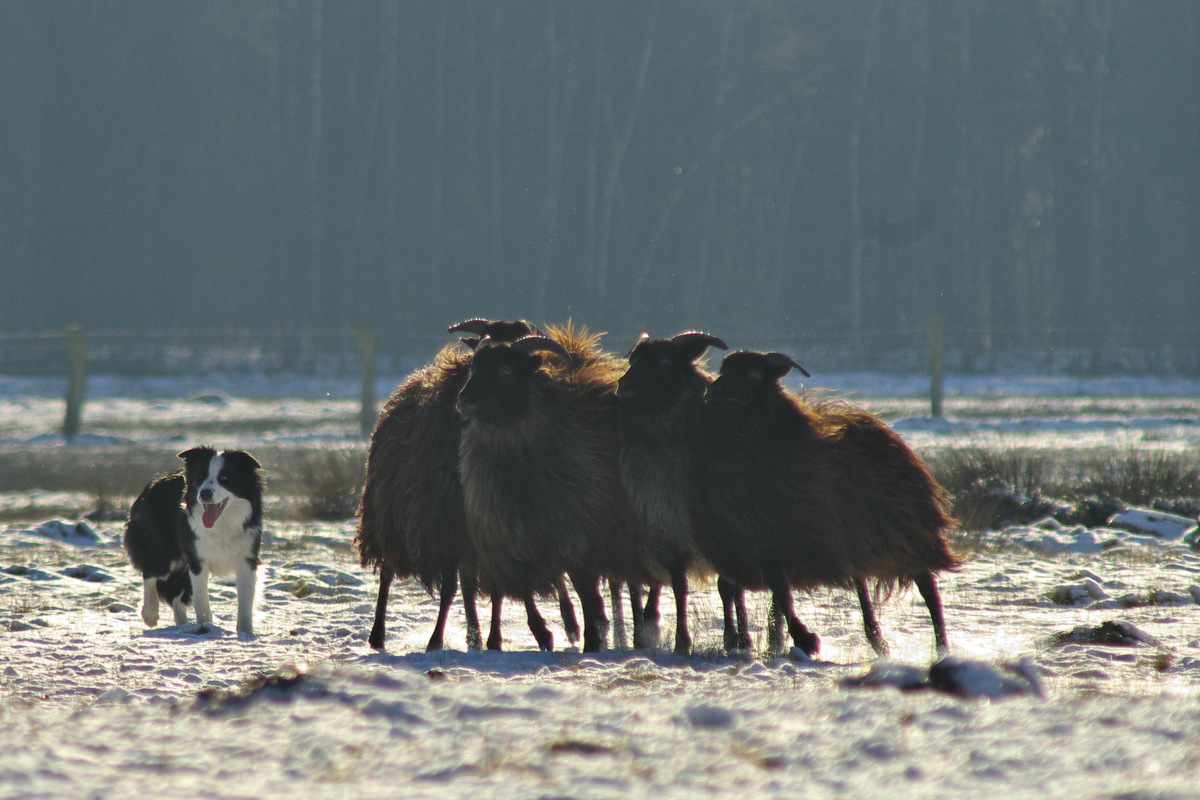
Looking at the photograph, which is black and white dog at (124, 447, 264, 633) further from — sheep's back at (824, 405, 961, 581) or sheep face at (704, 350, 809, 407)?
sheep's back at (824, 405, 961, 581)

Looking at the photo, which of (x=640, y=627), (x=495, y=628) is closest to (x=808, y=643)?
(x=640, y=627)

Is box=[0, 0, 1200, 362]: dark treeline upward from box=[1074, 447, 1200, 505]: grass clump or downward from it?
upward

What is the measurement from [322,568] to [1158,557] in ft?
20.5

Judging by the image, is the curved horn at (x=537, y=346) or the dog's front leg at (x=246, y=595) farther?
the dog's front leg at (x=246, y=595)

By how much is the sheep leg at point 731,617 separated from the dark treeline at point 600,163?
44.4 metres

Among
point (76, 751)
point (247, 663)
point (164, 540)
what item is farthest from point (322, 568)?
point (76, 751)

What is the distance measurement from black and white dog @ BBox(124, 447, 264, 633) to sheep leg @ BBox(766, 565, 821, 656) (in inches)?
114

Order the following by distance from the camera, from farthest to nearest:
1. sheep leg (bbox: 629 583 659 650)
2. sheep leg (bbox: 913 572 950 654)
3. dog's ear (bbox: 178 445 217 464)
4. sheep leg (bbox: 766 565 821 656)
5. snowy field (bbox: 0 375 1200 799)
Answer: dog's ear (bbox: 178 445 217 464) → sheep leg (bbox: 629 583 659 650) → sheep leg (bbox: 913 572 950 654) → sheep leg (bbox: 766 565 821 656) → snowy field (bbox: 0 375 1200 799)

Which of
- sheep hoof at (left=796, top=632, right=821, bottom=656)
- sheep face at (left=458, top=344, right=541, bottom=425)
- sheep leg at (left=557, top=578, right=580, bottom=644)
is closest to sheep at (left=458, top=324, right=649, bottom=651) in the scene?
sheep face at (left=458, top=344, right=541, bottom=425)

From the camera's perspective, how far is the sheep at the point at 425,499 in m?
6.42

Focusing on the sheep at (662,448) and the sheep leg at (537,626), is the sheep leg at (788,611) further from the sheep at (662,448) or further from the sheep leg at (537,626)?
the sheep leg at (537,626)

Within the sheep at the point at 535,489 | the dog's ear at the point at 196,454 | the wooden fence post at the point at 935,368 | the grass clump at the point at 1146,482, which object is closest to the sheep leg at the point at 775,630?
the sheep at the point at 535,489

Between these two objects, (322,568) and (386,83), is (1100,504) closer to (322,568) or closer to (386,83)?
(322,568)

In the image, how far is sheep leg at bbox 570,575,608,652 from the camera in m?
6.05
